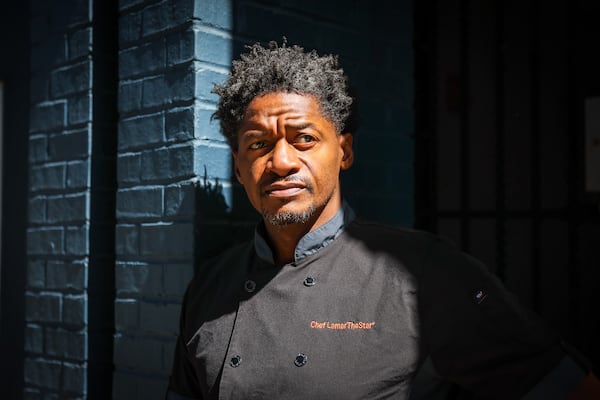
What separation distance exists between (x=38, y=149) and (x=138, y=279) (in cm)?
89

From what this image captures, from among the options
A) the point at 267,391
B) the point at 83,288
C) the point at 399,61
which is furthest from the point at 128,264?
the point at 399,61

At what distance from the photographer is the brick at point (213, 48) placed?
2.39 meters

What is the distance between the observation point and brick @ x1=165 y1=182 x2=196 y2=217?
2361 mm

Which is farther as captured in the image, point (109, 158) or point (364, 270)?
point (109, 158)

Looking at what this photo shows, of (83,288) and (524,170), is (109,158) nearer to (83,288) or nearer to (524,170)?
(83,288)

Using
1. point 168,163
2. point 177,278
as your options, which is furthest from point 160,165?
point 177,278

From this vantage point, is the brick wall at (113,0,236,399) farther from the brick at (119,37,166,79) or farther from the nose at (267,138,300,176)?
the nose at (267,138,300,176)

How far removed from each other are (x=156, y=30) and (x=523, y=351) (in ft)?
5.59

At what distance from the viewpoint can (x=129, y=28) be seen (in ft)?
8.70

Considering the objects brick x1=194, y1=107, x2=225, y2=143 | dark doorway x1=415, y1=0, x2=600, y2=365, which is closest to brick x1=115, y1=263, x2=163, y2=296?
brick x1=194, y1=107, x2=225, y2=143

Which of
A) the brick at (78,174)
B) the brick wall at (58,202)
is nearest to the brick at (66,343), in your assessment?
the brick wall at (58,202)

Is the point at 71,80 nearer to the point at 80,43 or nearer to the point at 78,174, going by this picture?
the point at 80,43

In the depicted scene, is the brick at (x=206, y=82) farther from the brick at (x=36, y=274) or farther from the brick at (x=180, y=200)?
the brick at (x=36, y=274)

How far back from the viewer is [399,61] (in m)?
3.08
